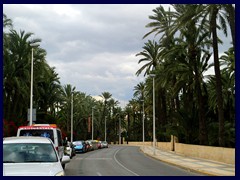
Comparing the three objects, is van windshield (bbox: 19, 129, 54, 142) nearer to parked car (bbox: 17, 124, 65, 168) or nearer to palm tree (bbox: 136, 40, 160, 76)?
parked car (bbox: 17, 124, 65, 168)

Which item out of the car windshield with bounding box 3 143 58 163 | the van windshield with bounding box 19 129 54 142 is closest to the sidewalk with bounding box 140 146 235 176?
the van windshield with bounding box 19 129 54 142

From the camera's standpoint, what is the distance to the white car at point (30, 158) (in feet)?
29.0

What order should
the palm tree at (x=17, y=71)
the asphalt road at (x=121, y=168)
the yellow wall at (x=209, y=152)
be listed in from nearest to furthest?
1. the asphalt road at (x=121, y=168)
2. the yellow wall at (x=209, y=152)
3. the palm tree at (x=17, y=71)

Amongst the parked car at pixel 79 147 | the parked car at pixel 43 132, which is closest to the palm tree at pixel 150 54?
the parked car at pixel 79 147

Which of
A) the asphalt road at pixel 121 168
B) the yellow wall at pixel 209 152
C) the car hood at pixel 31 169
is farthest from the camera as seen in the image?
the yellow wall at pixel 209 152

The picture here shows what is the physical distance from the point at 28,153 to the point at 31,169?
54.4 inches

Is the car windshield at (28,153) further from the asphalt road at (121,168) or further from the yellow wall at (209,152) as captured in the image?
the yellow wall at (209,152)

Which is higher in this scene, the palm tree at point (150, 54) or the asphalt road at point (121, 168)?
the palm tree at point (150, 54)

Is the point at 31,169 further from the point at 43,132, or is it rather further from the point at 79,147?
the point at 79,147

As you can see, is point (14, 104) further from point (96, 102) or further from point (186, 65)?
point (96, 102)

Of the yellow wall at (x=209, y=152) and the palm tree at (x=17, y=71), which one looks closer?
the yellow wall at (x=209, y=152)

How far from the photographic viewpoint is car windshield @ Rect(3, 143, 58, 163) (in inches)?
394

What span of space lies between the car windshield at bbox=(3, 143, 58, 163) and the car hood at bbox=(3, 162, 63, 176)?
448 millimetres

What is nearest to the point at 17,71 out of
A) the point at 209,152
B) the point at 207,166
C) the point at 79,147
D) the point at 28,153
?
the point at 79,147
